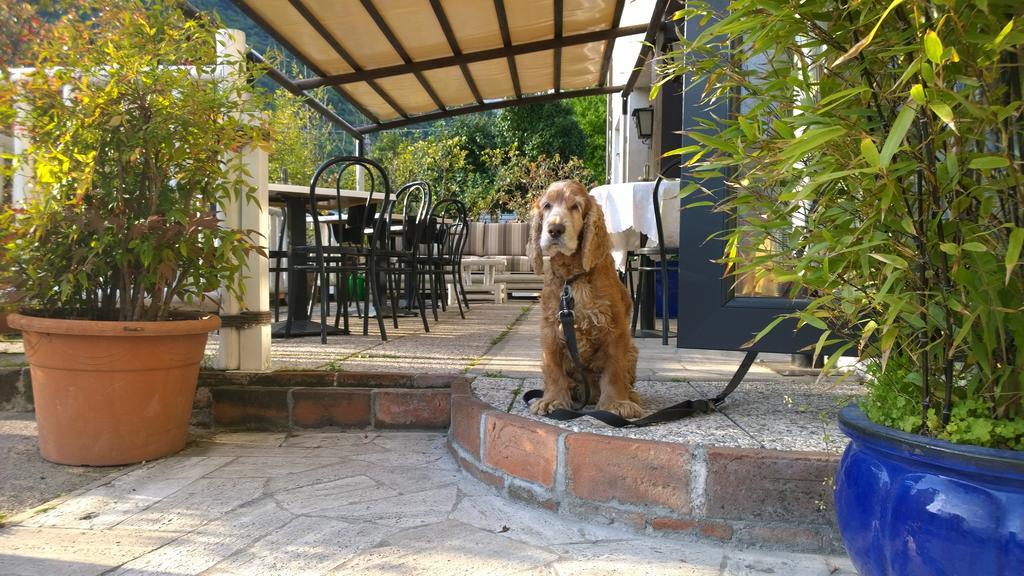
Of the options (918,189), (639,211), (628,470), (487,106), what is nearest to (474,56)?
(487,106)

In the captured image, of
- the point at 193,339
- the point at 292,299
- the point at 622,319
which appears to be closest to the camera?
the point at 622,319

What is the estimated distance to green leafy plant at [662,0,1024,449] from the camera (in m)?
0.94

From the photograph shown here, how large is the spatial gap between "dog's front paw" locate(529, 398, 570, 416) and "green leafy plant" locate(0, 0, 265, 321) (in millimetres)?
1336

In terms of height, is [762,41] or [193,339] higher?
[762,41]

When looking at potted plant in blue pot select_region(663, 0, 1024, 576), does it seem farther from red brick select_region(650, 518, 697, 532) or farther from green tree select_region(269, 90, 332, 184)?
green tree select_region(269, 90, 332, 184)

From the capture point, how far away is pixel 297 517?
6.64 feet

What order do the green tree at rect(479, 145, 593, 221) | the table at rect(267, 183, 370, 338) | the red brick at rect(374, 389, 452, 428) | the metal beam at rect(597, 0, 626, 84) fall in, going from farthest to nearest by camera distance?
the green tree at rect(479, 145, 593, 221), the metal beam at rect(597, 0, 626, 84), the table at rect(267, 183, 370, 338), the red brick at rect(374, 389, 452, 428)

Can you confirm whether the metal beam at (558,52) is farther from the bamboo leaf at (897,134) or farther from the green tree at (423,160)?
the green tree at (423,160)

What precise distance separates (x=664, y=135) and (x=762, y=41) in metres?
8.31

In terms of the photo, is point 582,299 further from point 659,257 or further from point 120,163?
point 659,257

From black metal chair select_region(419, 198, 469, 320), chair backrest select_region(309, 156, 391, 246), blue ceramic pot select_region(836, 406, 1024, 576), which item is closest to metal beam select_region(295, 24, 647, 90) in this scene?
chair backrest select_region(309, 156, 391, 246)

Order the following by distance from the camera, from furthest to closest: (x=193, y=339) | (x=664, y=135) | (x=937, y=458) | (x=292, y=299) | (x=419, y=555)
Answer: (x=664, y=135)
(x=292, y=299)
(x=193, y=339)
(x=419, y=555)
(x=937, y=458)

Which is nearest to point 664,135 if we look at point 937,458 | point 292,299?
point 292,299

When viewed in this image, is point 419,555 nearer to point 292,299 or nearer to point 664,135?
point 292,299
